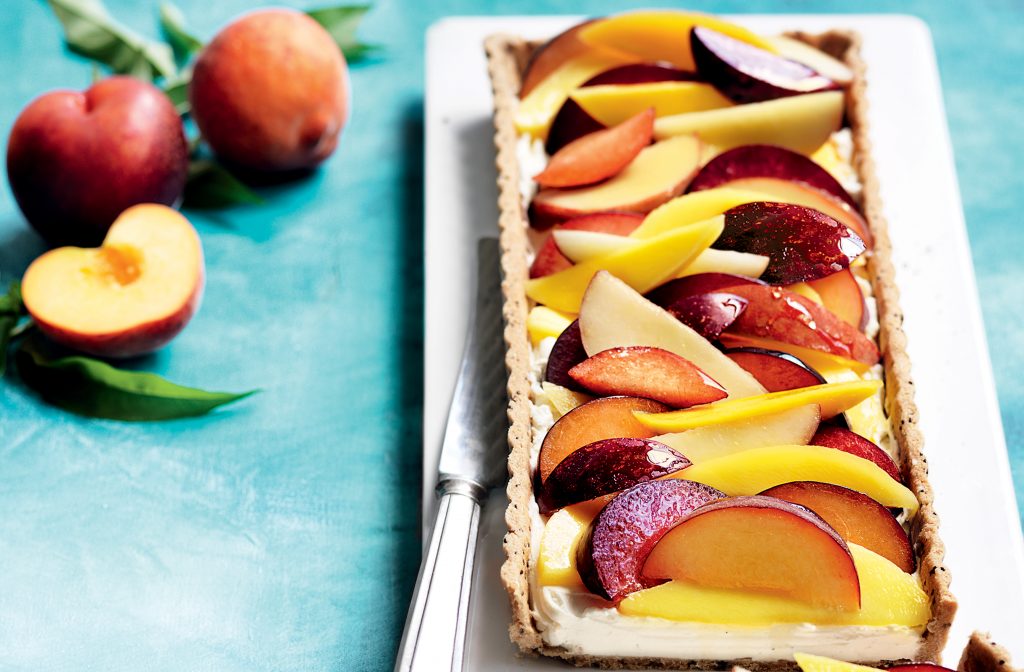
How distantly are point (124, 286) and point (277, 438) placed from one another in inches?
18.7

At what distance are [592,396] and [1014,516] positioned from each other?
825mm

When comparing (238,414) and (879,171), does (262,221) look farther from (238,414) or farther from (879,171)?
(879,171)

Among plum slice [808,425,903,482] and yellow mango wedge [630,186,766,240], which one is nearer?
plum slice [808,425,903,482]

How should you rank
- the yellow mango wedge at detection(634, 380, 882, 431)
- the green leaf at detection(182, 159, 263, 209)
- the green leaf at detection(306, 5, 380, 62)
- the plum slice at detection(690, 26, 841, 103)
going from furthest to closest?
the green leaf at detection(306, 5, 380, 62)
the green leaf at detection(182, 159, 263, 209)
the plum slice at detection(690, 26, 841, 103)
the yellow mango wedge at detection(634, 380, 882, 431)

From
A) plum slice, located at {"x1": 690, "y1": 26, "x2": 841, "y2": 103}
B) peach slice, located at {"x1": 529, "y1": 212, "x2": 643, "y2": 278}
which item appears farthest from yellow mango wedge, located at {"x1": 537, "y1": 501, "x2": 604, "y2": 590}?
plum slice, located at {"x1": 690, "y1": 26, "x2": 841, "y2": 103}

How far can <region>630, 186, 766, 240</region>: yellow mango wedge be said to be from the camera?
248 centimetres

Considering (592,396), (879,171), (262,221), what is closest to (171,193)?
(262,221)

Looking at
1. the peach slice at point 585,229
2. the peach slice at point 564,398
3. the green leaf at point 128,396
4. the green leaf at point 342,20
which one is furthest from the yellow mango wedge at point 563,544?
the green leaf at point 342,20

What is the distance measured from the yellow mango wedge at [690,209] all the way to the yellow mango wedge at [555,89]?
462 mm

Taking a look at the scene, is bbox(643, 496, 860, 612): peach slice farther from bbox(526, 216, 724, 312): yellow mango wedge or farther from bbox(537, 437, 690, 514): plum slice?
bbox(526, 216, 724, 312): yellow mango wedge

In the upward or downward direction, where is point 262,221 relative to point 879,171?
downward

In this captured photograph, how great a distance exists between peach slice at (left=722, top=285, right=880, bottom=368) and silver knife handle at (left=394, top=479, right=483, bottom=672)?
60 cm

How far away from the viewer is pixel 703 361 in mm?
2244

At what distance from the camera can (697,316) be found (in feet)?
7.57
